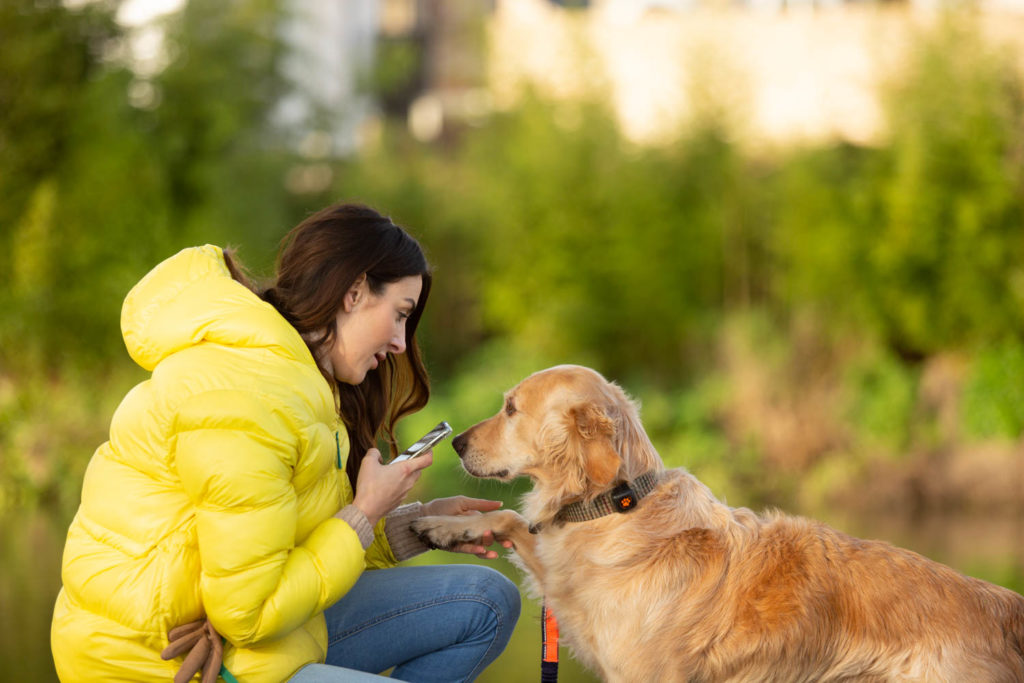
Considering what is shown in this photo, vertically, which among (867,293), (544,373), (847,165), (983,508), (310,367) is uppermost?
(310,367)

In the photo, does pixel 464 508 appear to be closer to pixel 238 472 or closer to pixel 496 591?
pixel 496 591

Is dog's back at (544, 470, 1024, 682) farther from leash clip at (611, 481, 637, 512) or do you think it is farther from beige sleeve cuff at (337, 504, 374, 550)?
beige sleeve cuff at (337, 504, 374, 550)

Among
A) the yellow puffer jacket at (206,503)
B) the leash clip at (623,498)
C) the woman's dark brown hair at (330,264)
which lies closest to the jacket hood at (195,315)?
A: the yellow puffer jacket at (206,503)

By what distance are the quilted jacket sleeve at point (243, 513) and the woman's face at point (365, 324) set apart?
35 centimetres

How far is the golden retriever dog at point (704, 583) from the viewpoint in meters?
2.11

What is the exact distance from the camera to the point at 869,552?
86.4 inches

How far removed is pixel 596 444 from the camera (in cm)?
228

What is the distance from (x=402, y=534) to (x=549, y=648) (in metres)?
0.44

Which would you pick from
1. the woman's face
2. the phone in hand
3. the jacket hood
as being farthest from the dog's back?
the jacket hood

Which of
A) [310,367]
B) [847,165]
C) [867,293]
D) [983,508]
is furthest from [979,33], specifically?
[310,367]

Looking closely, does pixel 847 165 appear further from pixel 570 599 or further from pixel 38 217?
pixel 570 599

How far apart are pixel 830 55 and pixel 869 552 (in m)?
10.8

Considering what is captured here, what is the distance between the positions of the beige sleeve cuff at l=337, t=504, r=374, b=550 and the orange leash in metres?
0.62

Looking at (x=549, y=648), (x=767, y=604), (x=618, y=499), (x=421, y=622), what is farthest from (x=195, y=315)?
(x=767, y=604)
